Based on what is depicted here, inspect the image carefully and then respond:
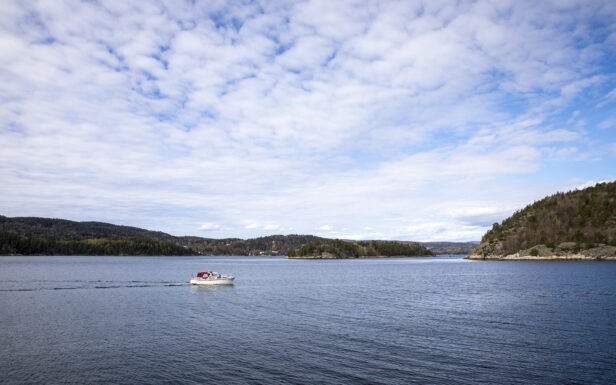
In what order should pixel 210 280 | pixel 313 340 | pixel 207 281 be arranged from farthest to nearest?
1. pixel 210 280
2. pixel 207 281
3. pixel 313 340

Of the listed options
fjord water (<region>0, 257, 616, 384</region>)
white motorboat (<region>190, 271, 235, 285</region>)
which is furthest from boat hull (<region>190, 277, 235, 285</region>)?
fjord water (<region>0, 257, 616, 384</region>)

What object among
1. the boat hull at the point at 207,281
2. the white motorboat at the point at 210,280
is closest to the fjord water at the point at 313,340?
the boat hull at the point at 207,281

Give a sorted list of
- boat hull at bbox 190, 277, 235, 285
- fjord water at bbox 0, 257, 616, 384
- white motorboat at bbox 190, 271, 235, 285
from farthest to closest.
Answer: white motorboat at bbox 190, 271, 235, 285, boat hull at bbox 190, 277, 235, 285, fjord water at bbox 0, 257, 616, 384

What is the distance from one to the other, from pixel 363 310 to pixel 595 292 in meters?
45.8

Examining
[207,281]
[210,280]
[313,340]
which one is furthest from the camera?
[210,280]

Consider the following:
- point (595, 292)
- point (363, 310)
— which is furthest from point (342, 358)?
point (595, 292)

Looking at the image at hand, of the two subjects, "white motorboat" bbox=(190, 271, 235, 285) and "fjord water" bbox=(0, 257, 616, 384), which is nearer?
"fjord water" bbox=(0, 257, 616, 384)

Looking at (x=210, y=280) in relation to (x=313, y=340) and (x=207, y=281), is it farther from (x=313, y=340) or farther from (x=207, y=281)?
(x=313, y=340)

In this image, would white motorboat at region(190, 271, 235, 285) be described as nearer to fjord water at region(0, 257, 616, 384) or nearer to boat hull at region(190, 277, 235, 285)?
boat hull at region(190, 277, 235, 285)

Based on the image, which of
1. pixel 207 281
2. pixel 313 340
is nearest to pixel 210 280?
pixel 207 281

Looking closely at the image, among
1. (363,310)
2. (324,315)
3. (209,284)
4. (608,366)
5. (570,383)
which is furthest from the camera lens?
(209,284)

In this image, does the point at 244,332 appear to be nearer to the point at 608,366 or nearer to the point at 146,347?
the point at 146,347

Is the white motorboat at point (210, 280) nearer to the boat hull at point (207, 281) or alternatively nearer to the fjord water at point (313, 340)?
the boat hull at point (207, 281)

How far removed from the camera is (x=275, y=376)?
82.7 ft
